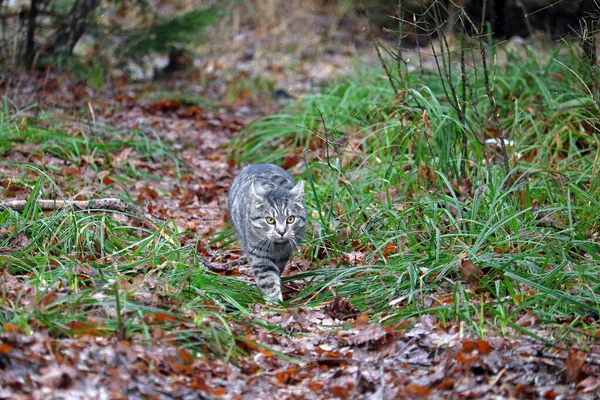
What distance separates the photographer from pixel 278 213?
586 cm

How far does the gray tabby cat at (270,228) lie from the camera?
5855mm

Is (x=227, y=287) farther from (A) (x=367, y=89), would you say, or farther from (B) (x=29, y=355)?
(A) (x=367, y=89)

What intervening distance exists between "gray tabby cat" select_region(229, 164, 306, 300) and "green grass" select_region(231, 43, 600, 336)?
30cm

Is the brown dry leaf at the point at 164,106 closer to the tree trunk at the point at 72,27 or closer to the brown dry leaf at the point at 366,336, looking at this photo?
the tree trunk at the point at 72,27

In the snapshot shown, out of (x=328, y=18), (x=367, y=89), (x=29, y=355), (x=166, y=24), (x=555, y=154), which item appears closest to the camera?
(x=29, y=355)

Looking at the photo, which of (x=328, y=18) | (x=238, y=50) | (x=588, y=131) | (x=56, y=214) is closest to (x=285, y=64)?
(x=238, y=50)

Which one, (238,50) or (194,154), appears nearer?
(194,154)

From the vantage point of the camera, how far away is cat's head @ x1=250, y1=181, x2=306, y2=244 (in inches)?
231

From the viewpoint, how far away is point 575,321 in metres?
4.79

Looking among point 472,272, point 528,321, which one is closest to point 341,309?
point 472,272

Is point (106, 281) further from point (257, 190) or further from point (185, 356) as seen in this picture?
point (257, 190)

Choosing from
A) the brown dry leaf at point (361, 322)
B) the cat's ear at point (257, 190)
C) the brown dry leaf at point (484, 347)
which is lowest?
the brown dry leaf at point (361, 322)

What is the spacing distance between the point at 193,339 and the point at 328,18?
15118mm

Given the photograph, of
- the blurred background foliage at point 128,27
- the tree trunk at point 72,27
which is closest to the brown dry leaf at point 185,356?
the blurred background foliage at point 128,27
